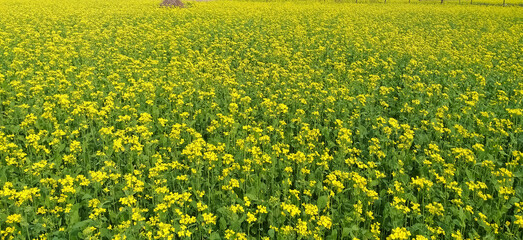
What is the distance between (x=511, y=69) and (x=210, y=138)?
1294 centimetres

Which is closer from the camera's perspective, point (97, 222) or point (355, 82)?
point (97, 222)

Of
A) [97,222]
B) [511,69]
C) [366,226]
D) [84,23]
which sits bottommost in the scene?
[366,226]

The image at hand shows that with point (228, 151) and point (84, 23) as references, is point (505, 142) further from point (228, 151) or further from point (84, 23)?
point (84, 23)

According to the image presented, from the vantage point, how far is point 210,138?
25.6ft

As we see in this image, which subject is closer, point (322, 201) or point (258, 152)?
point (322, 201)

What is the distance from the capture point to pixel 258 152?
21.7ft

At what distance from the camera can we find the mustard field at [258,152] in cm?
525

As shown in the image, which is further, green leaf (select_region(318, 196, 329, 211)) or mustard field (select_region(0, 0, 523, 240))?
green leaf (select_region(318, 196, 329, 211))

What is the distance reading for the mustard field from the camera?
17.2 feet

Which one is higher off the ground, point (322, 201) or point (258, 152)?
point (258, 152)

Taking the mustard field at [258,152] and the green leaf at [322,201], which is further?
the green leaf at [322,201]

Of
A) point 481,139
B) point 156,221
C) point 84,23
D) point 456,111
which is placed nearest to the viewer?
point 156,221

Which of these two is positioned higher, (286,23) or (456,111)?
(286,23)

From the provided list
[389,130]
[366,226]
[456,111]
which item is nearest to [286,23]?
[456,111]
